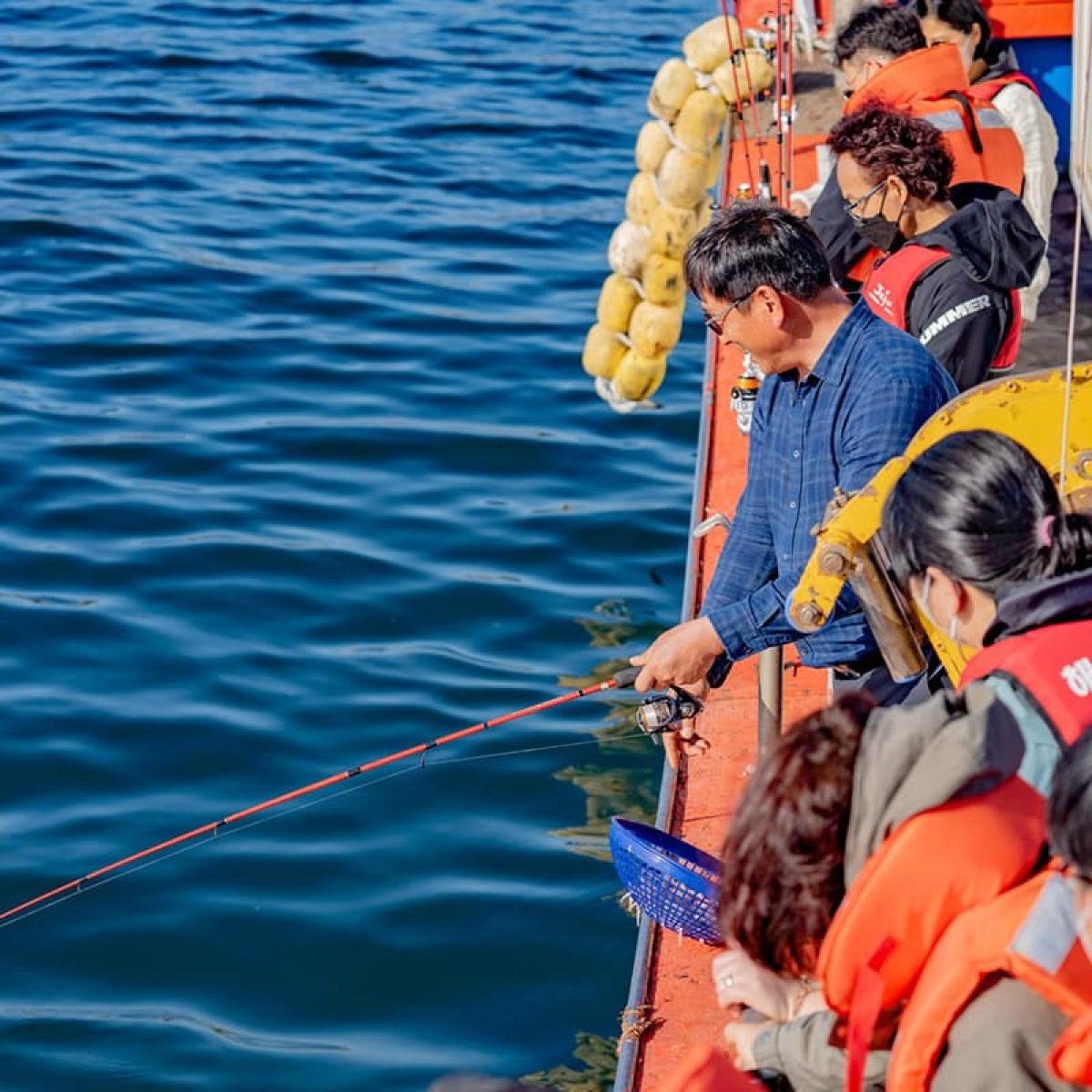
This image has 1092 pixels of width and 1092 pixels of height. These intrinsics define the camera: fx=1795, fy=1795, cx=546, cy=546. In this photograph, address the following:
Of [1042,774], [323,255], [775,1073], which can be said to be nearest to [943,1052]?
[1042,774]

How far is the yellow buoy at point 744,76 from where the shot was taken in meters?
9.39

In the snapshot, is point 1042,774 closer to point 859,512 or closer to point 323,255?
point 859,512

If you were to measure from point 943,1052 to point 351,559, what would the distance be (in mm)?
6450

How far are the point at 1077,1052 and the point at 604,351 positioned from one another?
274 inches

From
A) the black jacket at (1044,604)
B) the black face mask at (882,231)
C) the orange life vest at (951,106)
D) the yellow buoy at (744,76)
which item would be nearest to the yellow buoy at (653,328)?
the yellow buoy at (744,76)

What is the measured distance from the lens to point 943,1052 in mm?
2146

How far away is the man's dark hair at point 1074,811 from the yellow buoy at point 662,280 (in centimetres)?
648

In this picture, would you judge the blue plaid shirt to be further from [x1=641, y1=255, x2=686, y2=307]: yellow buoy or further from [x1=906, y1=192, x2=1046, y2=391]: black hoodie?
[x1=641, y1=255, x2=686, y2=307]: yellow buoy

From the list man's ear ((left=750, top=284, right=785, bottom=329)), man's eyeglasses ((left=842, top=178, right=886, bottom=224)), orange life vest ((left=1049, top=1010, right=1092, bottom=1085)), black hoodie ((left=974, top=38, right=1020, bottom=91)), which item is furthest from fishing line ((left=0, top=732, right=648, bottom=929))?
orange life vest ((left=1049, top=1010, right=1092, bottom=1085))

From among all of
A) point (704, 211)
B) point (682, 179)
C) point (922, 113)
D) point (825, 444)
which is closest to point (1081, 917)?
point (825, 444)

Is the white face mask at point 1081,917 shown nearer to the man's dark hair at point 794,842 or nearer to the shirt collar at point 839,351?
the man's dark hair at point 794,842

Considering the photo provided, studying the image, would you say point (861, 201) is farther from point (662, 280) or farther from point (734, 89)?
point (734, 89)

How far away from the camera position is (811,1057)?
8.24 feet

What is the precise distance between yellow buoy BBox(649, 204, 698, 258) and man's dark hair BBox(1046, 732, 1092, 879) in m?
6.54
